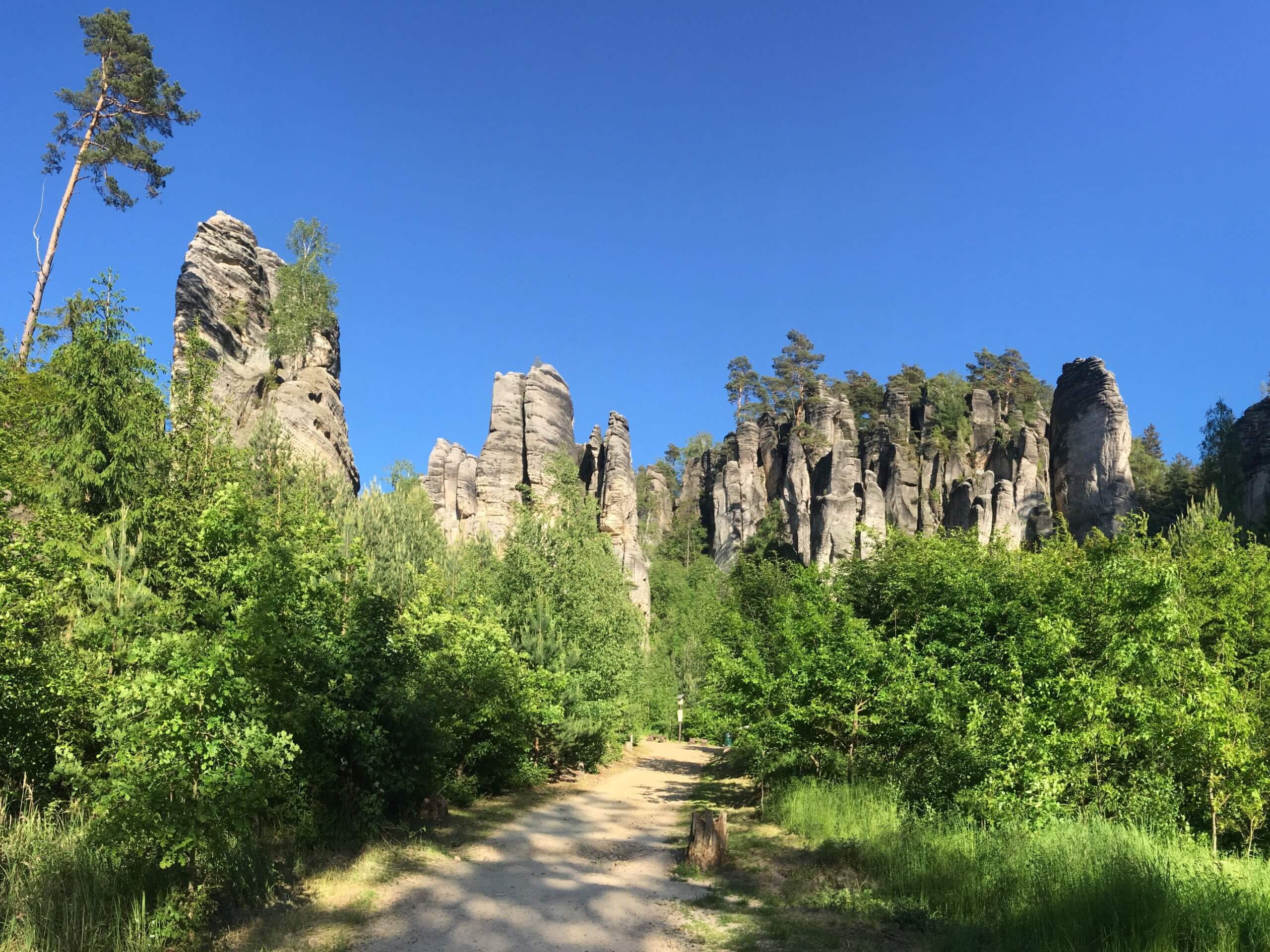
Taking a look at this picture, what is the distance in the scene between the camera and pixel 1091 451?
48.0 metres

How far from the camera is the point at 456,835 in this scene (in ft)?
37.2

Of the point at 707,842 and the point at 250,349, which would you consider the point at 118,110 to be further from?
the point at 707,842

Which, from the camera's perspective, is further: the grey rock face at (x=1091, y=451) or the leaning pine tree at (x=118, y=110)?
the grey rock face at (x=1091, y=451)

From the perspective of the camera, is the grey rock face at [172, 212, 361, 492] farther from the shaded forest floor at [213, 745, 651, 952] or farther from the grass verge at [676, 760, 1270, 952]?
the grass verge at [676, 760, 1270, 952]

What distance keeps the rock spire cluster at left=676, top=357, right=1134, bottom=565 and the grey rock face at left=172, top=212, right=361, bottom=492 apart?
100ft

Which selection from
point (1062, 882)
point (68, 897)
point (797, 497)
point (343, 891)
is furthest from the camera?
point (797, 497)

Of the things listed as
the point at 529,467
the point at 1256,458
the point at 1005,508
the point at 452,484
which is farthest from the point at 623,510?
the point at 1256,458

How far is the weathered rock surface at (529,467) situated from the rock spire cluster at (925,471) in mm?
12728

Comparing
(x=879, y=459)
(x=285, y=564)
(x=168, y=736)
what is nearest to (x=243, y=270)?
(x=285, y=564)

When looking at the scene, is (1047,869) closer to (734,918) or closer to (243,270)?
(734,918)

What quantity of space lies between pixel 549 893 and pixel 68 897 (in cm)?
474

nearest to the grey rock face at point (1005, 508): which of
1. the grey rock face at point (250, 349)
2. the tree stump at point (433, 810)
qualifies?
the grey rock face at point (250, 349)

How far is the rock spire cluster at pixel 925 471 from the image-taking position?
4806 centimetres

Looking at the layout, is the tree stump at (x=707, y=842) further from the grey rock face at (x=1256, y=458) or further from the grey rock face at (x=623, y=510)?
the grey rock face at (x=1256, y=458)
